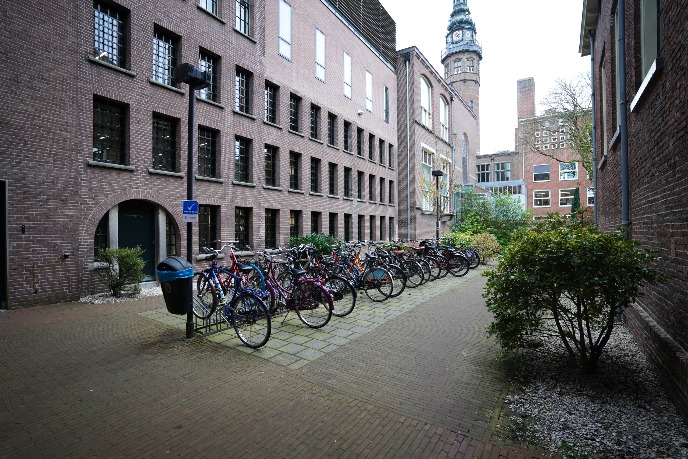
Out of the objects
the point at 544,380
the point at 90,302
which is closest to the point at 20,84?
the point at 90,302

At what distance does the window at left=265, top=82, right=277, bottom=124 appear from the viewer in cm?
1747

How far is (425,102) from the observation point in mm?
32281

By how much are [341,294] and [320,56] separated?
16.8 metres

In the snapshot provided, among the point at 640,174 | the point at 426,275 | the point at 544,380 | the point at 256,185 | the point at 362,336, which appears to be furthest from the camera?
the point at 256,185

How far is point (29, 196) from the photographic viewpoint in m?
9.02

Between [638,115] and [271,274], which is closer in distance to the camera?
[638,115]

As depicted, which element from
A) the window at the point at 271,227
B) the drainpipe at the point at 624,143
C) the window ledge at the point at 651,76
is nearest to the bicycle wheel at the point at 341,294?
the drainpipe at the point at 624,143

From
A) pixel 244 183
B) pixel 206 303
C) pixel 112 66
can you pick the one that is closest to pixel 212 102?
pixel 244 183

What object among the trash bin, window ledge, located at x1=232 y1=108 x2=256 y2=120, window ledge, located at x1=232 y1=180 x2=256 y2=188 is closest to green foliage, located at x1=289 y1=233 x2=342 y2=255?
window ledge, located at x1=232 y1=180 x2=256 y2=188

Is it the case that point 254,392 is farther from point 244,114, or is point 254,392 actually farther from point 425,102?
point 425,102

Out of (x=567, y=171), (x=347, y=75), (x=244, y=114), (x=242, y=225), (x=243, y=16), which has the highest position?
(x=347, y=75)

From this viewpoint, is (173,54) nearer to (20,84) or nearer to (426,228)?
(20,84)

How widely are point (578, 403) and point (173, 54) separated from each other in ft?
49.1

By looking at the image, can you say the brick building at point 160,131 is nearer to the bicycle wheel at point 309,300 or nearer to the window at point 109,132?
the window at point 109,132
